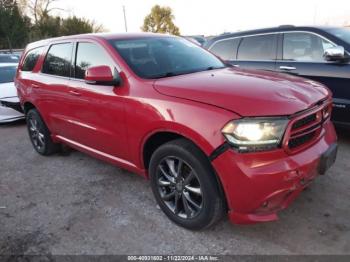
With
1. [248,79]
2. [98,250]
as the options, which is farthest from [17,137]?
[248,79]

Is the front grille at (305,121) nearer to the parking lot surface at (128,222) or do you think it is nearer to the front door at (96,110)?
the parking lot surface at (128,222)

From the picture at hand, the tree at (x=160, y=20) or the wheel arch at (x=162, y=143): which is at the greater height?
the tree at (x=160, y=20)

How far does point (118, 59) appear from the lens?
3.42 metres

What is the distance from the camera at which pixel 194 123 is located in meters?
2.65

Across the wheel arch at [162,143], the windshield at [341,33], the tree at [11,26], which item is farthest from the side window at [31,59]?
the tree at [11,26]

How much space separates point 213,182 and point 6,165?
11.7 ft

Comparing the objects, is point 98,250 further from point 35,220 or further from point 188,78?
point 188,78

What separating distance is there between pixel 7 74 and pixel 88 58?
5.40 m

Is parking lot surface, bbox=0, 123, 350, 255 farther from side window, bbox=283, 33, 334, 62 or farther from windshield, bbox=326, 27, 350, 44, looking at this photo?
windshield, bbox=326, 27, 350, 44

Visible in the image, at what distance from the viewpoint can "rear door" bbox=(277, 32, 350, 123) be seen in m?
4.55

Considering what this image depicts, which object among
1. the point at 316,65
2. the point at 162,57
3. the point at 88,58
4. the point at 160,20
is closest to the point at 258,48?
the point at 316,65

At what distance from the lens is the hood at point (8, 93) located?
23.9 feet

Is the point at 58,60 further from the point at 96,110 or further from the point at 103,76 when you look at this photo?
the point at 103,76

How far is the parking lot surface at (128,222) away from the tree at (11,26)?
1136 inches
